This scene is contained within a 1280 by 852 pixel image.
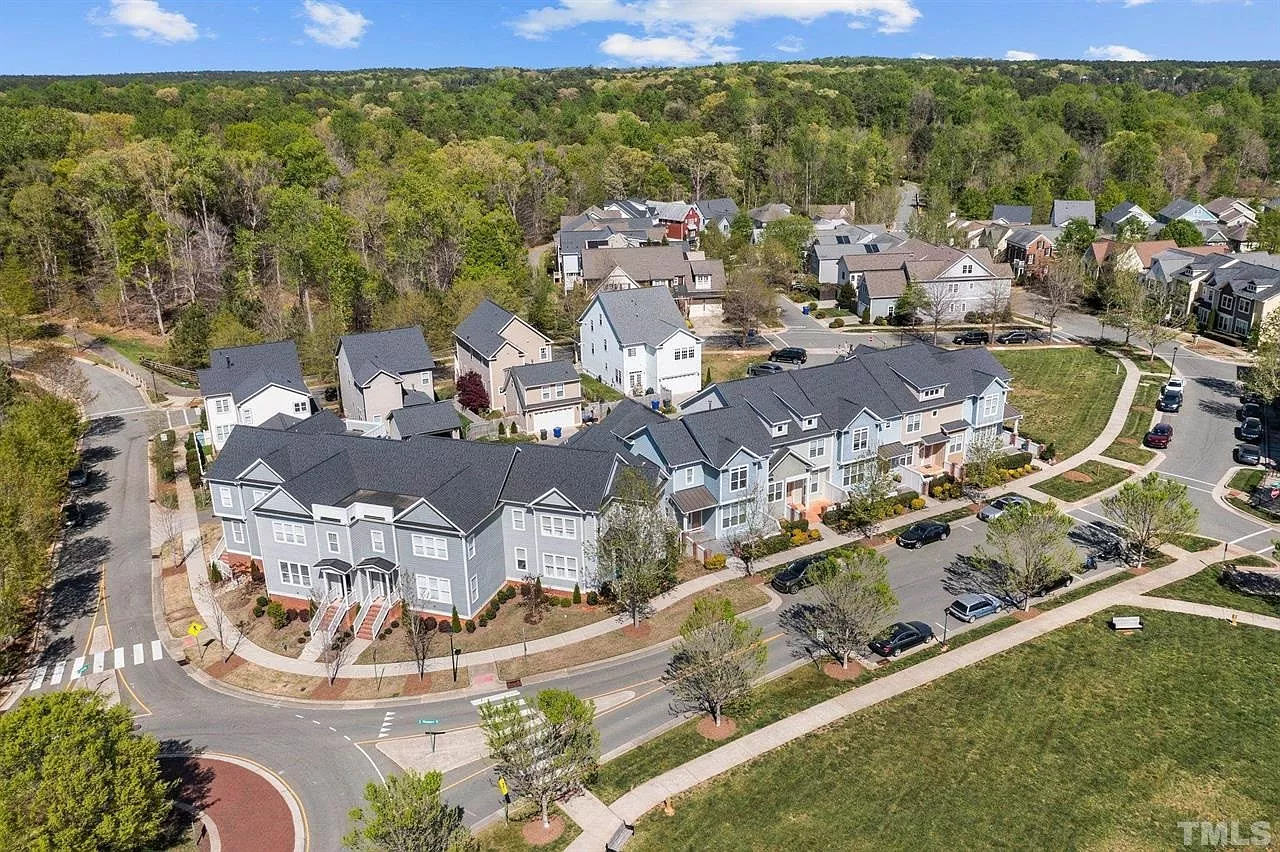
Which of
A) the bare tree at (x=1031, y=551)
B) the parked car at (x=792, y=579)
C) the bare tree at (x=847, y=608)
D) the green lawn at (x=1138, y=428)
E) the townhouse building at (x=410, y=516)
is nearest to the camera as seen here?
the bare tree at (x=847, y=608)

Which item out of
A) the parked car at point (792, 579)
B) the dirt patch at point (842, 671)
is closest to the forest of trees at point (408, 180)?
the parked car at point (792, 579)

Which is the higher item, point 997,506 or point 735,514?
point 735,514

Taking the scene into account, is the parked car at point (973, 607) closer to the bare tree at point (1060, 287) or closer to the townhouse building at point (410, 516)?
the townhouse building at point (410, 516)

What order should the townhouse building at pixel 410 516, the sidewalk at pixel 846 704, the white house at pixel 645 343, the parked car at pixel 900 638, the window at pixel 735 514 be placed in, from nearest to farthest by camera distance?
the sidewalk at pixel 846 704
the parked car at pixel 900 638
the townhouse building at pixel 410 516
the window at pixel 735 514
the white house at pixel 645 343

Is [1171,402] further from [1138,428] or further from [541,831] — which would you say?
[541,831]

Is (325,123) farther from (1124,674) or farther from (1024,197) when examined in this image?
(1124,674)

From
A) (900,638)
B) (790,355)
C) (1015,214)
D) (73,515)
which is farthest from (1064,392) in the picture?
(73,515)

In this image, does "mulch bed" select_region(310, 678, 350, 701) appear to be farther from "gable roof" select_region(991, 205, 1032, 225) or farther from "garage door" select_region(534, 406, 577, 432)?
"gable roof" select_region(991, 205, 1032, 225)
